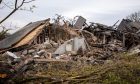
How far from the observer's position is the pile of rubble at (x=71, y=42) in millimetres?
17109

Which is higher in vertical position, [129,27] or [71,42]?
[129,27]

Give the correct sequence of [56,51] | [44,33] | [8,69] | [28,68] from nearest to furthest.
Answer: [8,69], [28,68], [56,51], [44,33]

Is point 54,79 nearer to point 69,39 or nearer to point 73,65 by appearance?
point 73,65

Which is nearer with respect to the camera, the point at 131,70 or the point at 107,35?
the point at 131,70

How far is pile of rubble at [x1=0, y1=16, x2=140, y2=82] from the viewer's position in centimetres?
1711

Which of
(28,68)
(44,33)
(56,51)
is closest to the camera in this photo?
(28,68)

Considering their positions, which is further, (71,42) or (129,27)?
(129,27)

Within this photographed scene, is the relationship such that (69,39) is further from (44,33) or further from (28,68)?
(28,68)

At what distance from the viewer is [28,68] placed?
42.2ft

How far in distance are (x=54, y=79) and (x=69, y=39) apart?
26.8ft

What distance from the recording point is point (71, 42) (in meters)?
18.5

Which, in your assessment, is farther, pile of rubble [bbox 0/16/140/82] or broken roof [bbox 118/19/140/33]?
broken roof [bbox 118/19/140/33]

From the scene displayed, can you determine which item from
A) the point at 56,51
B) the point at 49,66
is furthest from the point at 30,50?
the point at 49,66

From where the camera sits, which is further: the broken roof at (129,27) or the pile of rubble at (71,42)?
the broken roof at (129,27)
